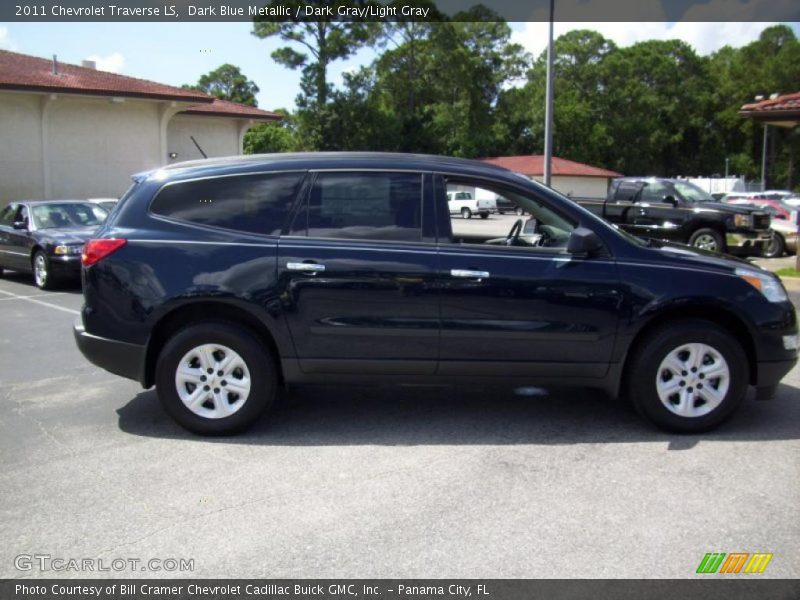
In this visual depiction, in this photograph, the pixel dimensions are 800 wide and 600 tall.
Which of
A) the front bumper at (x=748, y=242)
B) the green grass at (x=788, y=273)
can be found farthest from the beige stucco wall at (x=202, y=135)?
the green grass at (x=788, y=273)

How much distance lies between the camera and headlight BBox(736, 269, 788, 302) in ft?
17.0

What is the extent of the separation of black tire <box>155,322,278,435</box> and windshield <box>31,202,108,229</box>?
9.07 metres

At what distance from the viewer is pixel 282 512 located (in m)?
4.01

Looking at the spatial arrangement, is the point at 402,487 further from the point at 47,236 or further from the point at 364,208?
the point at 47,236

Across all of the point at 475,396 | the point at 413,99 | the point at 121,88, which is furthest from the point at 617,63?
the point at 475,396

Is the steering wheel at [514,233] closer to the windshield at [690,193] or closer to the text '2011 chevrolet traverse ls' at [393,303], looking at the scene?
the text '2011 chevrolet traverse ls' at [393,303]

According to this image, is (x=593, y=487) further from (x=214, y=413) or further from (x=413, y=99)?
(x=413, y=99)

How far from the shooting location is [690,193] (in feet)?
56.3

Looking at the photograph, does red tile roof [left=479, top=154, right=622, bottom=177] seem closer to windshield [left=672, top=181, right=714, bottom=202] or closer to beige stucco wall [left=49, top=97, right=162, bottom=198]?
beige stucco wall [left=49, top=97, right=162, bottom=198]

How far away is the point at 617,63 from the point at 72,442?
75587 millimetres

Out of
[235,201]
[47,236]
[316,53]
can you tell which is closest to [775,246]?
[47,236]

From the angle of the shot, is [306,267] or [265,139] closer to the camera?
[306,267]

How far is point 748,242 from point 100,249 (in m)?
14.9

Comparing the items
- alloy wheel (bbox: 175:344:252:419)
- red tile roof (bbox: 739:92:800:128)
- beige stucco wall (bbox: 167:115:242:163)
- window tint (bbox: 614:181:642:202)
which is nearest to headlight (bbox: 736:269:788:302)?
alloy wheel (bbox: 175:344:252:419)
